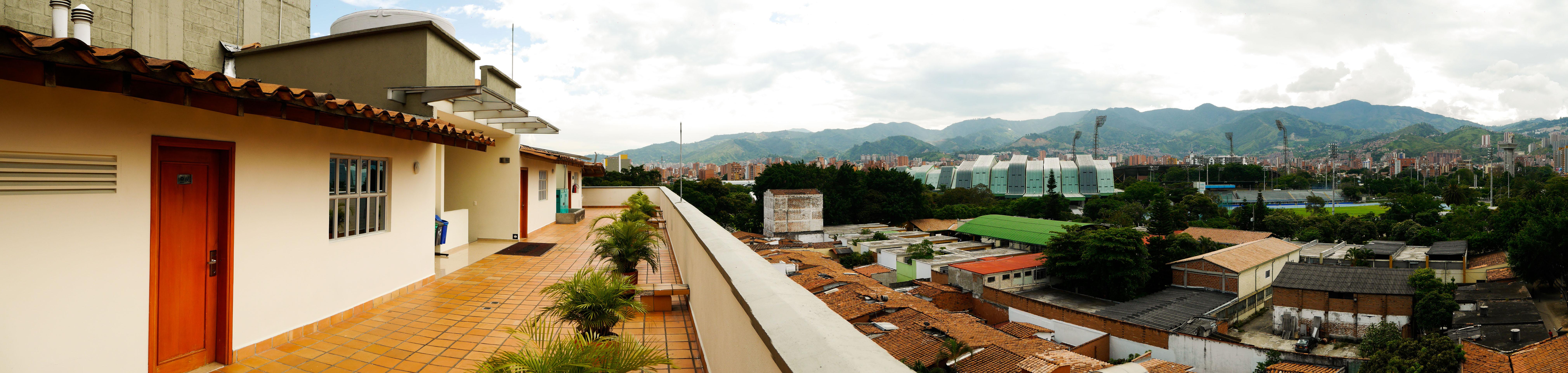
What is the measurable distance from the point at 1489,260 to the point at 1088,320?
24.2 m

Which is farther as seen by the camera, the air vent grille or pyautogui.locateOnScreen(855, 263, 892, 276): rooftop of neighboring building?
pyautogui.locateOnScreen(855, 263, 892, 276): rooftop of neighboring building

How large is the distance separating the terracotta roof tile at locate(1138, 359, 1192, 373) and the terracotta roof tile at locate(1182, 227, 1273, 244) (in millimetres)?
24073

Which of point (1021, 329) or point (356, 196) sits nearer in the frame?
point (356, 196)

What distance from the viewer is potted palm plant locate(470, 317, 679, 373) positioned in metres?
2.41

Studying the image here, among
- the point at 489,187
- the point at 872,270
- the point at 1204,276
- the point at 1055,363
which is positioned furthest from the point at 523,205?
the point at 1204,276

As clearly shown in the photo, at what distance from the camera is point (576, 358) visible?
8.26 ft

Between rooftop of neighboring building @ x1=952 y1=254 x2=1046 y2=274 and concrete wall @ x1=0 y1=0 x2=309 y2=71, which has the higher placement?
concrete wall @ x1=0 y1=0 x2=309 y2=71

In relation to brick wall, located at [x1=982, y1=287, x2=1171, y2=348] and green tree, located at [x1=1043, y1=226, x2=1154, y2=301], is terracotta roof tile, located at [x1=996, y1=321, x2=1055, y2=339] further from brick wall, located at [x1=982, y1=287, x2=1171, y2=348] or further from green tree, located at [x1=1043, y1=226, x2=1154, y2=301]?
green tree, located at [x1=1043, y1=226, x2=1154, y2=301]

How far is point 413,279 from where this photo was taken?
5.71 meters

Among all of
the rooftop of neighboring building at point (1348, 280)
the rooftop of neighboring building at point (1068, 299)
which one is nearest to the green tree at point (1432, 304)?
the rooftop of neighboring building at point (1348, 280)

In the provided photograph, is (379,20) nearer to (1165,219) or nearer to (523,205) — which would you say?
(523,205)

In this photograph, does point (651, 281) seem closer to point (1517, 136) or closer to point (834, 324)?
point (834, 324)

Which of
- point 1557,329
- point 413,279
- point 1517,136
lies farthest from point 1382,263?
point 1517,136

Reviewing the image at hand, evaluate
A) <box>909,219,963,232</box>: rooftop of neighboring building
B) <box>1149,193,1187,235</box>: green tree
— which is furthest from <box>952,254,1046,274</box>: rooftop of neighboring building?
<box>909,219,963,232</box>: rooftop of neighboring building
